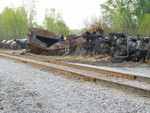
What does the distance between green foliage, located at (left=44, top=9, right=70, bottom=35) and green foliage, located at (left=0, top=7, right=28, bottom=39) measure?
29.4 ft

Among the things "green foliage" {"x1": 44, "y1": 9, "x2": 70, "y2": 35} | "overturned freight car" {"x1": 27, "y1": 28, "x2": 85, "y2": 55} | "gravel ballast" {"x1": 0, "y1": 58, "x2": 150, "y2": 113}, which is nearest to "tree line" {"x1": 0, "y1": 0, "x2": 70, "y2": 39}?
"green foliage" {"x1": 44, "y1": 9, "x2": 70, "y2": 35}

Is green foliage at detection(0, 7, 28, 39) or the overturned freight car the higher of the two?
green foliage at detection(0, 7, 28, 39)

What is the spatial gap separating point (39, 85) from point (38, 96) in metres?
1.57

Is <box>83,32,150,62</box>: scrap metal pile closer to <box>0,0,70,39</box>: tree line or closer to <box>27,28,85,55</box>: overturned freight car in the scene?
<box>27,28,85,55</box>: overturned freight car

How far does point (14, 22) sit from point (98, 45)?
53.7 m

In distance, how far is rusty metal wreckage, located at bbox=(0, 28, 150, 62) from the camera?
13544mm

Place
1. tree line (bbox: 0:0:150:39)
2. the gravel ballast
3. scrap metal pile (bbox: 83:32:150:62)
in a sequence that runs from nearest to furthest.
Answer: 1. the gravel ballast
2. scrap metal pile (bbox: 83:32:150:62)
3. tree line (bbox: 0:0:150:39)

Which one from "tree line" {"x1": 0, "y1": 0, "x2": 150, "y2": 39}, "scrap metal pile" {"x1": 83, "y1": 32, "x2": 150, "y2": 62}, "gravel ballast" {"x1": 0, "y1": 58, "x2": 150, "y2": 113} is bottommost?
"gravel ballast" {"x1": 0, "y1": 58, "x2": 150, "y2": 113}

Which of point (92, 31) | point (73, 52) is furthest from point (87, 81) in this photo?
point (73, 52)

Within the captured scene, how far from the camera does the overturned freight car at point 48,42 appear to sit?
74.2 ft

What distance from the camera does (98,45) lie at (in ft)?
62.3

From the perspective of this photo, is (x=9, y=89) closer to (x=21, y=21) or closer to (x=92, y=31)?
(x=92, y=31)

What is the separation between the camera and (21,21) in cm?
6819

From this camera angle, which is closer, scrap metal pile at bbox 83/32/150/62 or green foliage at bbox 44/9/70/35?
scrap metal pile at bbox 83/32/150/62
